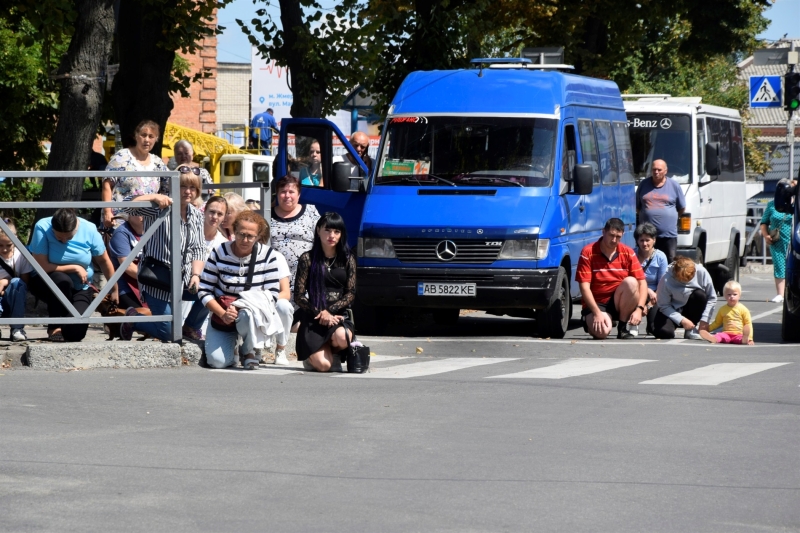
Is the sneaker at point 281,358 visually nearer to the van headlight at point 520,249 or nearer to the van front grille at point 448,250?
the van front grille at point 448,250

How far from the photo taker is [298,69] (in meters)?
19.8

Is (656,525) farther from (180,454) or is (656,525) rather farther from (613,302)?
(613,302)

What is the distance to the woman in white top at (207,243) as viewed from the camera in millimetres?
11805

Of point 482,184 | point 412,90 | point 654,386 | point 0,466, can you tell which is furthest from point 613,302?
point 0,466

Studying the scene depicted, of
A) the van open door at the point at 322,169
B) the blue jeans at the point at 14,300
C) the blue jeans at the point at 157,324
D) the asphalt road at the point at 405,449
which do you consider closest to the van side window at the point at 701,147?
the van open door at the point at 322,169

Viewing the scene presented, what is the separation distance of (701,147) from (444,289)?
879cm

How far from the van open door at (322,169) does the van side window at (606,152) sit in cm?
287

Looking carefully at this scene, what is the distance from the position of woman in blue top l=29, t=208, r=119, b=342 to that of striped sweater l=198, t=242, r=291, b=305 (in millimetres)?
804

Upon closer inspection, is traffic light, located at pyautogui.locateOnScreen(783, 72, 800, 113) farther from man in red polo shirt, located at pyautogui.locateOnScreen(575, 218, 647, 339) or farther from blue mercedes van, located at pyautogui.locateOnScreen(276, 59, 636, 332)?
man in red polo shirt, located at pyautogui.locateOnScreen(575, 218, 647, 339)

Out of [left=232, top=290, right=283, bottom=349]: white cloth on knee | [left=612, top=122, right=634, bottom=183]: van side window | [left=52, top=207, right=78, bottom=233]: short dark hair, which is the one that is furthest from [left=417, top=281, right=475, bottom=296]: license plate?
[left=612, top=122, right=634, bottom=183]: van side window

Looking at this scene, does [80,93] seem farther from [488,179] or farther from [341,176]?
[488,179]

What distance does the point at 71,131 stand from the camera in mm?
14359

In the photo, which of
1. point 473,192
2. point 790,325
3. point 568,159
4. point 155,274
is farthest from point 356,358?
point 790,325

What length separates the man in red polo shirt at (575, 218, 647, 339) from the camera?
14797mm
